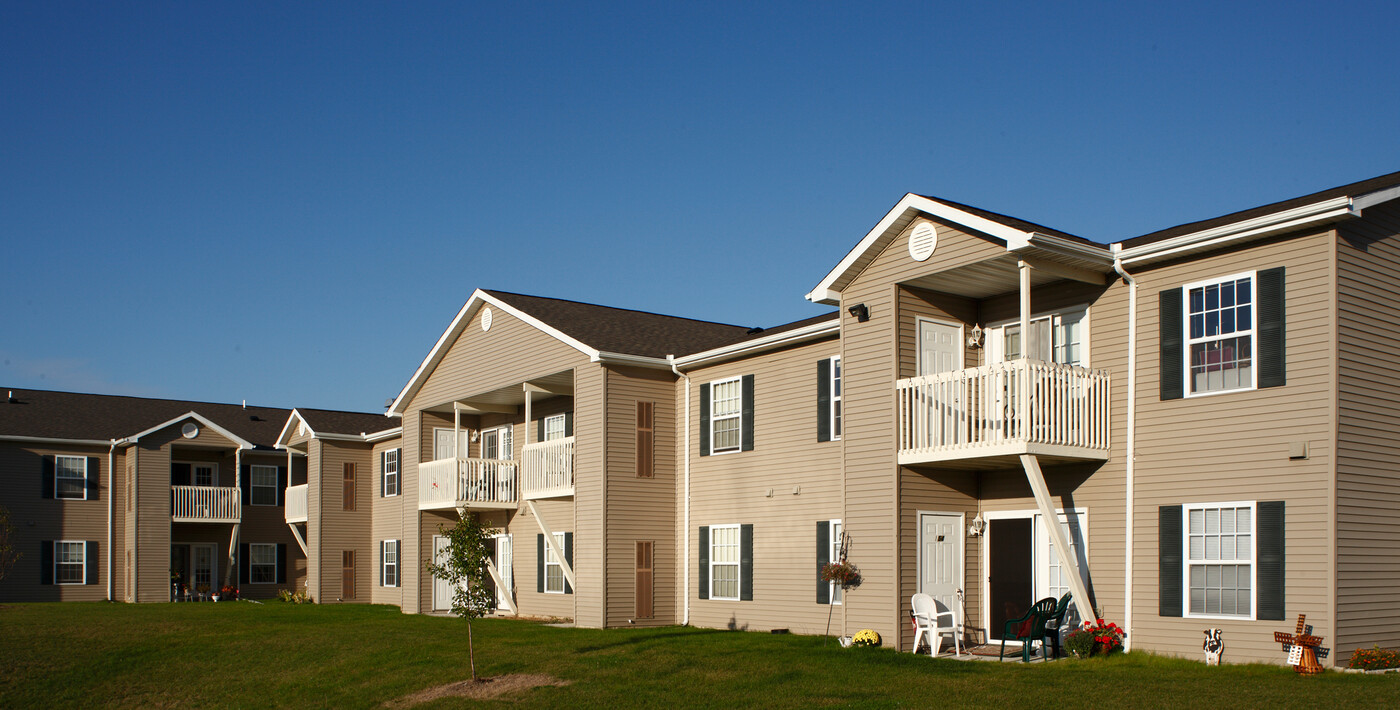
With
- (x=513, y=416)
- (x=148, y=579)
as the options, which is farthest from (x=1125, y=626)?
(x=148, y=579)

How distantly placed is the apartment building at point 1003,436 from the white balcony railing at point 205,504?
15354 millimetres

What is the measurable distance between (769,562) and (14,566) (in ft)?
83.7

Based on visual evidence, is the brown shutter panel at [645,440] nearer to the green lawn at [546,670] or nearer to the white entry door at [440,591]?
the green lawn at [546,670]

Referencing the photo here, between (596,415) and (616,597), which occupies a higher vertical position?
(596,415)

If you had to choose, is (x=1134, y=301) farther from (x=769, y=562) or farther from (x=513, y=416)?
(x=513, y=416)

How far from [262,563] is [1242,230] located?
34.0 meters

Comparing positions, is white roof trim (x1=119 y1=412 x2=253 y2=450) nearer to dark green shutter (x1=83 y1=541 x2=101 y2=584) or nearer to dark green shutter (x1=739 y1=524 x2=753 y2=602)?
dark green shutter (x1=83 y1=541 x2=101 y2=584)

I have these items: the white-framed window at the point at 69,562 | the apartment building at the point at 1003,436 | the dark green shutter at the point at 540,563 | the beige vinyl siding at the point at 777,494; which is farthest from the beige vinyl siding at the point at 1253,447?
the white-framed window at the point at 69,562

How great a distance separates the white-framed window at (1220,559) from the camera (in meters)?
13.8

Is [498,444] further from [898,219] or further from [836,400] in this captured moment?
[898,219]

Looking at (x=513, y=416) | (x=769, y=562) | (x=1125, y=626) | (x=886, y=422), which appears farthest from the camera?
(x=513, y=416)

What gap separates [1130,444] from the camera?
50.2 feet

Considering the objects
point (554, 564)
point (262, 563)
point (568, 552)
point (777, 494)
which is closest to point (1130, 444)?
point (777, 494)

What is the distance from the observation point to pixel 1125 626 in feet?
49.3
